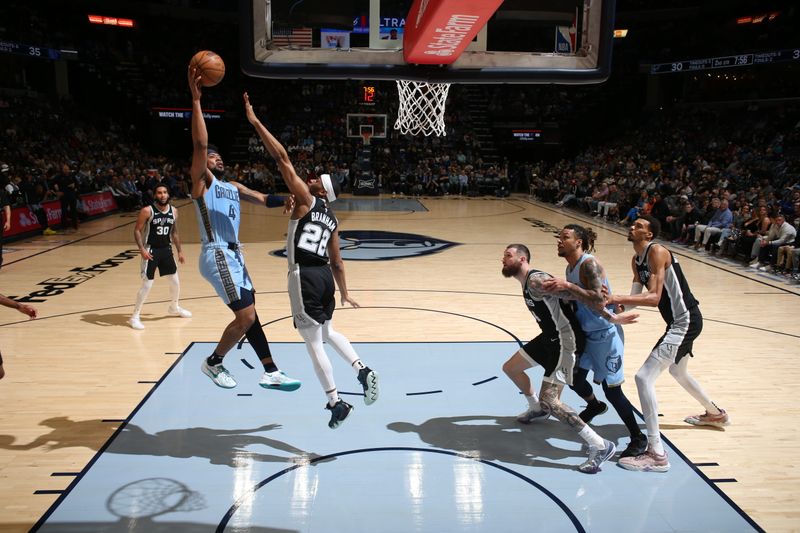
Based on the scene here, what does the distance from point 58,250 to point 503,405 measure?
1045 centimetres

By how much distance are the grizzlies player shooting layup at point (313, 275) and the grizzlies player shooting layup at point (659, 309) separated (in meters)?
1.78

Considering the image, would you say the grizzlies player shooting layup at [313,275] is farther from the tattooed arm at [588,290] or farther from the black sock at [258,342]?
the tattooed arm at [588,290]

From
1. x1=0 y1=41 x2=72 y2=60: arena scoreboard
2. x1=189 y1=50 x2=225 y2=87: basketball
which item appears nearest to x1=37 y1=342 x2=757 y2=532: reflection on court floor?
x1=189 y1=50 x2=225 y2=87: basketball

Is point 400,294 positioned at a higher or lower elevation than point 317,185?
lower

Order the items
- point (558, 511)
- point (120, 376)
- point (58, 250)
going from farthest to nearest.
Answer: point (58, 250) → point (120, 376) → point (558, 511)

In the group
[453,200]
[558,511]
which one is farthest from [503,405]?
[453,200]

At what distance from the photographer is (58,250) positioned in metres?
12.7

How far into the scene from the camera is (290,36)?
240 inches

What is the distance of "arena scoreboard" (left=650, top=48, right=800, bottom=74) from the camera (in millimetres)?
23109

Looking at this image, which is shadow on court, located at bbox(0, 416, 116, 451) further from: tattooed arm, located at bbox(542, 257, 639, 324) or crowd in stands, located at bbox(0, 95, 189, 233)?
crowd in stands, located at bbox(0, 95, 189, 233)

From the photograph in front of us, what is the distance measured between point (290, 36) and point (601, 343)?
3.90m

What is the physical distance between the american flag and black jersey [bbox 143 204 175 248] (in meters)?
2.84

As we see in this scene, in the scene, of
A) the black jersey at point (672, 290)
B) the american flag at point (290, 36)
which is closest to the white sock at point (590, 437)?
the black jersey at point (672, 290)

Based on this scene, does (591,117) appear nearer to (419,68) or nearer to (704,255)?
(704,255)
